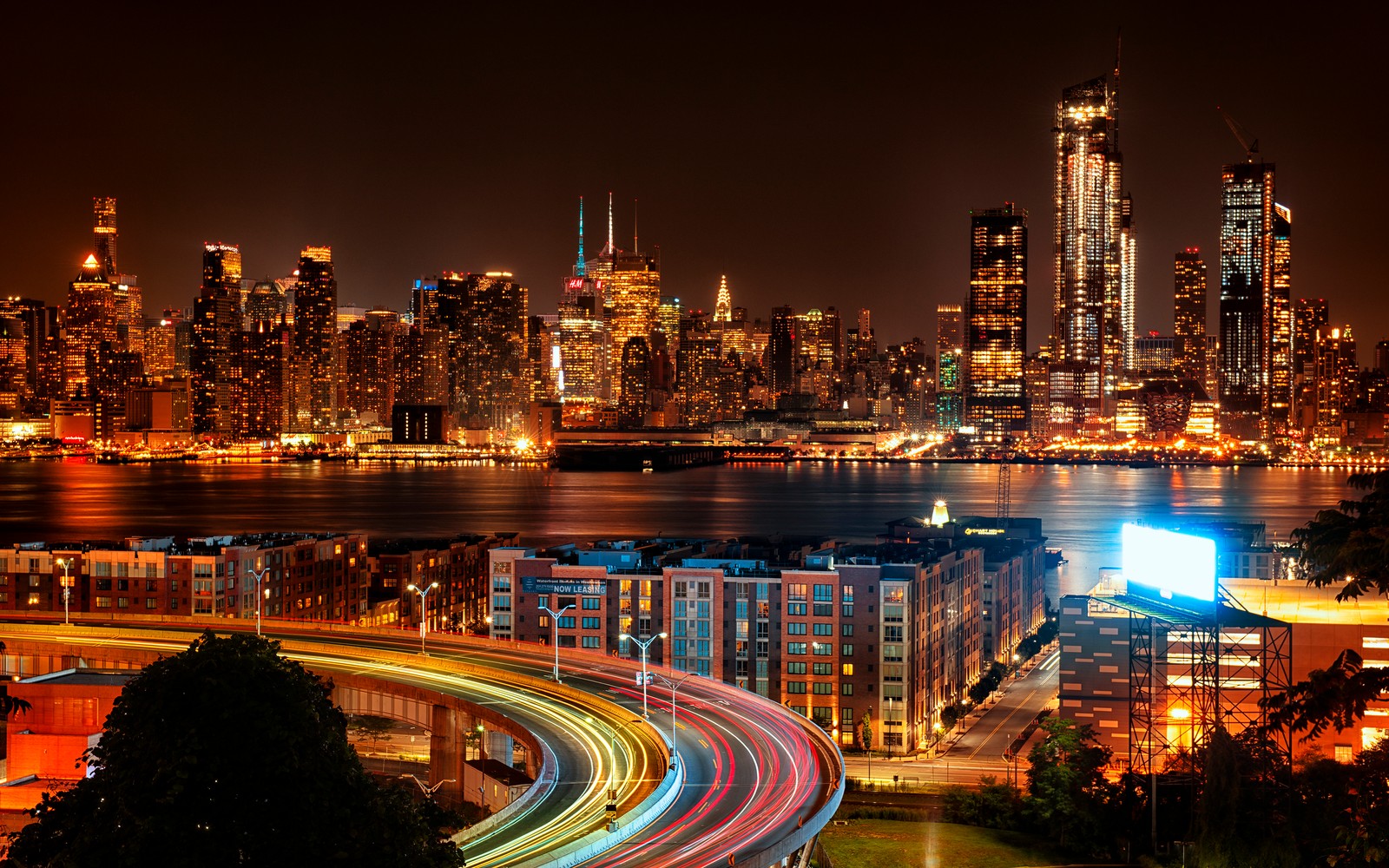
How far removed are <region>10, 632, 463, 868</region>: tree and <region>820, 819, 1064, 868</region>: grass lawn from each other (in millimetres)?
8230

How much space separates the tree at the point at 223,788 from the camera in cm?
764

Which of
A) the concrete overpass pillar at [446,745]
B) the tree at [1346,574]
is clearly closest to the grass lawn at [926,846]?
the concrete overpass pillar at [446,745]

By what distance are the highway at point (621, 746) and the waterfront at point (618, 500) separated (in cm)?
2577

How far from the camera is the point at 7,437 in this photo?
159 meters

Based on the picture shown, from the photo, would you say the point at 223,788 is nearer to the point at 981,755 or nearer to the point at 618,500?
the point at 981,755

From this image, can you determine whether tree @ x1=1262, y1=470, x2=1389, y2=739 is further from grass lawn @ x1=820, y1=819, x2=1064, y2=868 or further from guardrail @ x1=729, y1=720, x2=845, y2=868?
grass lawn @ x1=820, y1=819, x2=1064, y2=868

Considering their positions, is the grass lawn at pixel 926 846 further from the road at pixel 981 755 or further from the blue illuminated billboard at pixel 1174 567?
the blue illuminated billboard at pixel 1174 567

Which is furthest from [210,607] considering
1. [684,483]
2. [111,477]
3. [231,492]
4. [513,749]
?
[111,477]

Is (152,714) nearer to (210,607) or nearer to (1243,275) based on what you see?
(210,607)

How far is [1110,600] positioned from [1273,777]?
3.00m

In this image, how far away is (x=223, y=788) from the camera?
7.86 meters

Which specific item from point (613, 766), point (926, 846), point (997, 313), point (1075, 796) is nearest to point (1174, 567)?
point (1075, 796)

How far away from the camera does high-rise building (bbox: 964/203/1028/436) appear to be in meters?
178

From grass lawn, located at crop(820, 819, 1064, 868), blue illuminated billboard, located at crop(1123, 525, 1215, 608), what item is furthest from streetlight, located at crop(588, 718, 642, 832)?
blue illuminated billboard, located at crop(1123, 525, 1215, 608)
